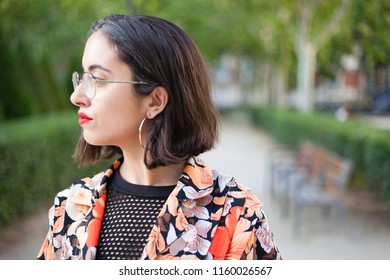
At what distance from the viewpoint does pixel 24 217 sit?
25.0 ft

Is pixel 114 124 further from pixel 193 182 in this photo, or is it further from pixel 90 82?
pixel 193 182

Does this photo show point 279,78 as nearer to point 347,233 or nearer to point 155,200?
point 347,233

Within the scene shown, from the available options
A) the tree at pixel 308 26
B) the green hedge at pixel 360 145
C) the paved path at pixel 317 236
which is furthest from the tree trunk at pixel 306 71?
the paved path at pixel 317 236

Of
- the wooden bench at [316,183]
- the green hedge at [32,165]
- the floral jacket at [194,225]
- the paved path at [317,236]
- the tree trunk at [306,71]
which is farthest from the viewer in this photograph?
the tree trunk at [306,71]

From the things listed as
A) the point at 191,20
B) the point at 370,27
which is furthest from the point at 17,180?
the point at 191,20

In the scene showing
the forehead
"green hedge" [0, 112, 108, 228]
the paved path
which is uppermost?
the forehead

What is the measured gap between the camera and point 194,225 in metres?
1.54

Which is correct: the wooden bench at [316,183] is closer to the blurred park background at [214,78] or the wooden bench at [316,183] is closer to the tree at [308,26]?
the blurred park background at [214,78]

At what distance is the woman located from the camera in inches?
60.6

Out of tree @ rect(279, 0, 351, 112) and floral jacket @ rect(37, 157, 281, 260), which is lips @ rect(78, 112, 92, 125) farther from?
tree @ rect(279, 0, 351, 112)

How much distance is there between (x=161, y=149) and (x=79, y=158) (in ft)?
1.19

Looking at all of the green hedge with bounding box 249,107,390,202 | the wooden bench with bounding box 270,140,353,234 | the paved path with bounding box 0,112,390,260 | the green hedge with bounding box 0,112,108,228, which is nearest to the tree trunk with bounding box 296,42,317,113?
the green hedge with bounding box 249,107,390,202

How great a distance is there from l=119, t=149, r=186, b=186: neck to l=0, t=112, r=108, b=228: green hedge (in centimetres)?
461

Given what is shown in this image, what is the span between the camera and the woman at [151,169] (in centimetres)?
154
